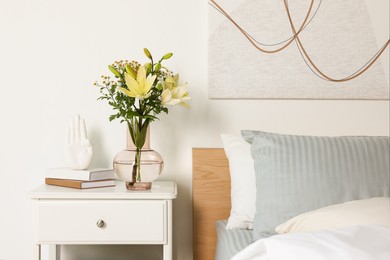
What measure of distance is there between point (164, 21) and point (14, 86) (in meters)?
0.71

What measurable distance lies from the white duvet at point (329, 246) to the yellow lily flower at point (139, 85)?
2.88 feet

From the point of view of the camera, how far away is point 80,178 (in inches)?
84.6

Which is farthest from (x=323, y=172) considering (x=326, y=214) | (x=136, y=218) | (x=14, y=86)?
(x=14, y=86)

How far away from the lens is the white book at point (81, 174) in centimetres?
214

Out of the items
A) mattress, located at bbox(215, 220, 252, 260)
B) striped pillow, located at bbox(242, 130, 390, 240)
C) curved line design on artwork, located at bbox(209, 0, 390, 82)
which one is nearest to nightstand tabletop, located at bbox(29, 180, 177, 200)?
mattress, located at bbox(215, 220, 252, 260)

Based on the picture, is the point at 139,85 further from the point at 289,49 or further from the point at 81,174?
the point at 289,49

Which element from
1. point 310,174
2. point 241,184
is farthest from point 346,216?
point 241,184

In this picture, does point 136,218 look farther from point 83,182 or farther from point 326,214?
point 326,214

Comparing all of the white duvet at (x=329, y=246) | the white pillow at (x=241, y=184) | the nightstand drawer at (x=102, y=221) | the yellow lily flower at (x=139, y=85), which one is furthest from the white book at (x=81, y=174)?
the white duvet at (x=329, y=246)

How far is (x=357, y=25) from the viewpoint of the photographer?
248cm

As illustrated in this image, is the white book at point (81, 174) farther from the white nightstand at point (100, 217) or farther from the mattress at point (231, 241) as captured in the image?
the mattress at point (231, 241)

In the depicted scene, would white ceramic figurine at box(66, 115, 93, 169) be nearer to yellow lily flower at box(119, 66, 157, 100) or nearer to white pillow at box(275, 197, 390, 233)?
yellow lily flower at box(119, 66, 157, 100)

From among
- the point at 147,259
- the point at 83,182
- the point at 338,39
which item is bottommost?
the point at 147,259

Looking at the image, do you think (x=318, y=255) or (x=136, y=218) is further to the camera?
(x=136, y=218)
